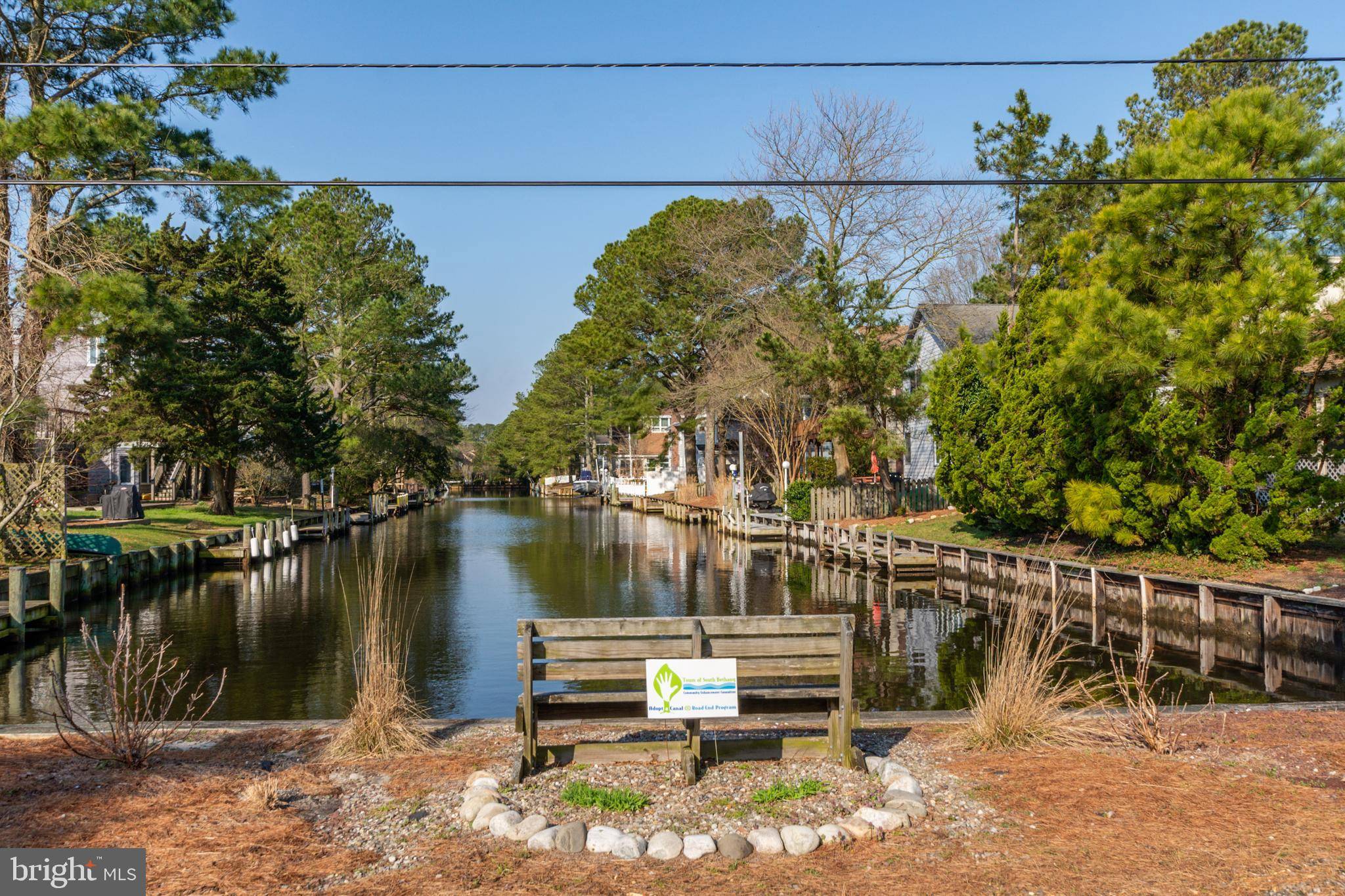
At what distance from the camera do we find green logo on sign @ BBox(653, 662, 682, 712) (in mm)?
6766

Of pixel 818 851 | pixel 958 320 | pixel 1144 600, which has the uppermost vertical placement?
pixel 958 320

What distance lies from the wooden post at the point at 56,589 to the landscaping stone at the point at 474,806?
54.9 feet

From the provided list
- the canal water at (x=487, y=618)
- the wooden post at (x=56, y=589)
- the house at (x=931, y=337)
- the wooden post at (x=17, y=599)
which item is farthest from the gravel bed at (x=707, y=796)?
the house at (x=931, y=337)

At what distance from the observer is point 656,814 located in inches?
239

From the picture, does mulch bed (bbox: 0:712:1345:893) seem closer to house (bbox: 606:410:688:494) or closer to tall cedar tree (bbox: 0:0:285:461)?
tall cedar tree (bbox: 0:0:285:461)

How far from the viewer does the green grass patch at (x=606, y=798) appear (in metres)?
6.15

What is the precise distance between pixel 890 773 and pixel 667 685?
1604 millimetres

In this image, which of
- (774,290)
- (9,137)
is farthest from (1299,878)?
(774,290)

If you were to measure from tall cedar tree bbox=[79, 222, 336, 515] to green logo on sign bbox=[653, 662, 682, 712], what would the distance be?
87.3 ft

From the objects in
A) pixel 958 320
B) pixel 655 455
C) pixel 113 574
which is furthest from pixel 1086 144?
pixel 655 455

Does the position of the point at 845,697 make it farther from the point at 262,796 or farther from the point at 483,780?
the point at 262,796

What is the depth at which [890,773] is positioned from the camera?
6605 millimetres

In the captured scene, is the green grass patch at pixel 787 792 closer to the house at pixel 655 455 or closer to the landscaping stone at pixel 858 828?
the landscaping stone at pixel 858 828

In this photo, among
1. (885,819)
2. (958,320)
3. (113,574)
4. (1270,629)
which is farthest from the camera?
(958,320)
